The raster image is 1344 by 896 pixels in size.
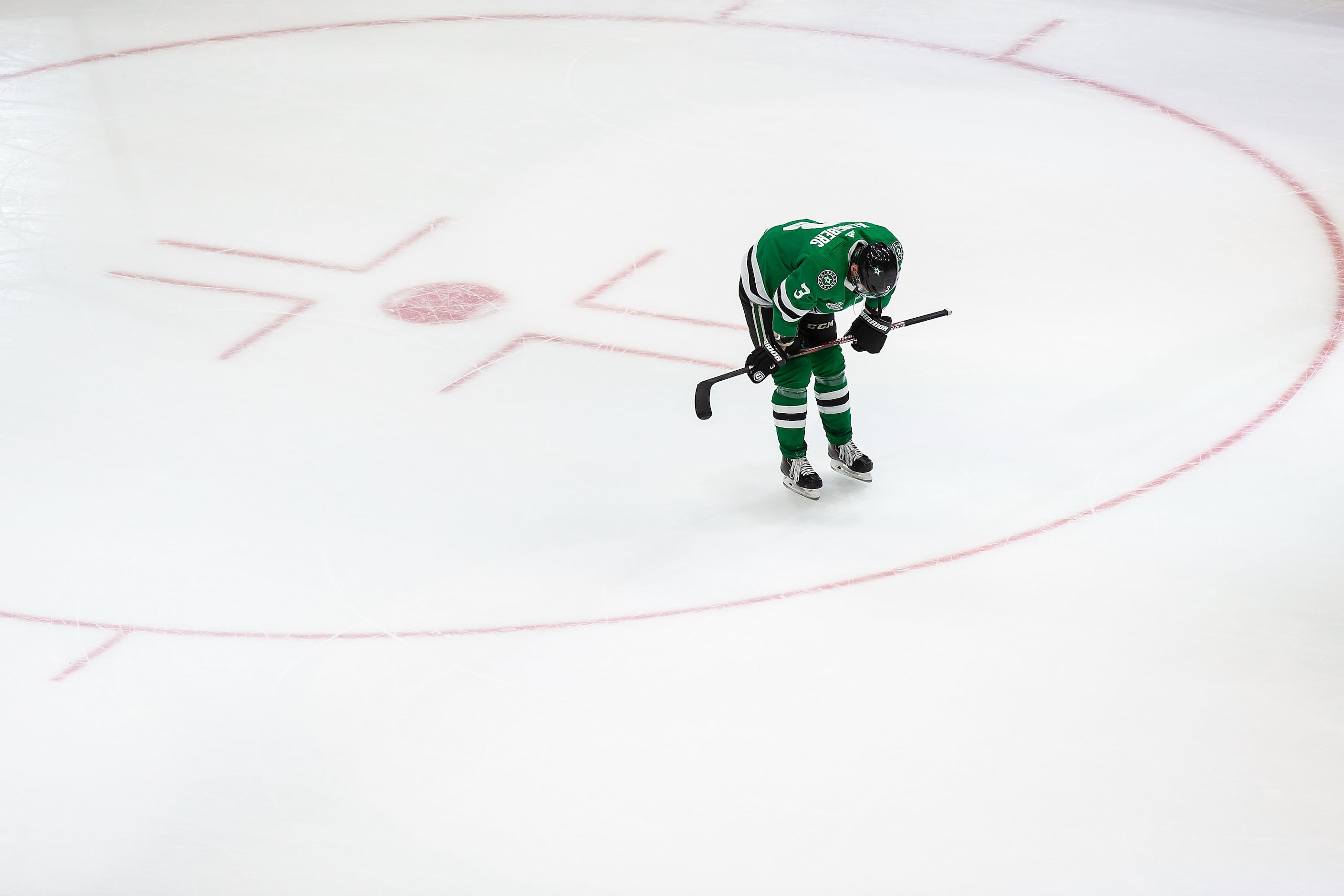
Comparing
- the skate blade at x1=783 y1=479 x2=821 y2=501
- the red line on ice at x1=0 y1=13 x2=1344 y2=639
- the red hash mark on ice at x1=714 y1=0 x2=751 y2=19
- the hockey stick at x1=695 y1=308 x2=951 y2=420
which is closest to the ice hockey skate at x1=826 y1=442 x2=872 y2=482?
the skate blade at x1=783 y1=479 x2=821 y2=501

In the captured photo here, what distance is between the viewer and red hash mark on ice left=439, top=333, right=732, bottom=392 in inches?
231

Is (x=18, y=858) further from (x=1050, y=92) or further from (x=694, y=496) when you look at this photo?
(x=1050, y=92)

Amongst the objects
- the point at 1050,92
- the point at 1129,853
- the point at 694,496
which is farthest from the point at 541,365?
the point at 1050,92

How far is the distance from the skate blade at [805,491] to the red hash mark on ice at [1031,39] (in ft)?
14.8

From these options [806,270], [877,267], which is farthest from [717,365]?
[877,267]

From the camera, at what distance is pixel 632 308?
6.34 metres

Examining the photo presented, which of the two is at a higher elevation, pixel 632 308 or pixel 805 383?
pixel 805 383

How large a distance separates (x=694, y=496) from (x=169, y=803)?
196 cm

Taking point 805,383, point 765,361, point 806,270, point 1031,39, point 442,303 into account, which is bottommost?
point 442,303

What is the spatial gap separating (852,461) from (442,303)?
7.33 ft

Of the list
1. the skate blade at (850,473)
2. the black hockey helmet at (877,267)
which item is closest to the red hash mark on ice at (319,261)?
the skate blade at (850,473)

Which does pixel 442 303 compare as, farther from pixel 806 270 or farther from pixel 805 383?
pixel 806 270

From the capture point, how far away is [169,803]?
3883mm

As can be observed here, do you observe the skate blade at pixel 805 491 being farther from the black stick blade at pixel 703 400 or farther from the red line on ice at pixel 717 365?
the red line on ice at pixel 717 365
